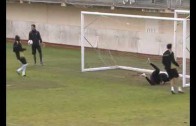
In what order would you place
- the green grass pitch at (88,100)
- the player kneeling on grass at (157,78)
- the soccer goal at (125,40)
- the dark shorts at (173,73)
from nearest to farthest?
1. the green grass pitch at (88,100)
2. the dark shorts at (173,73)
3. the player kneeling on grass at (157,78)
4. the soccer goal at (125,40)

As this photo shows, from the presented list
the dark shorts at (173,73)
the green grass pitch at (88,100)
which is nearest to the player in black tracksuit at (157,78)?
the green grass pitch at (88,100)

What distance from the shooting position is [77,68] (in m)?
25.5

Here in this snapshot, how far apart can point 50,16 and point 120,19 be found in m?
7.48

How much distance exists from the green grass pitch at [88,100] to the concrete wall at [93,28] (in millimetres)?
5851

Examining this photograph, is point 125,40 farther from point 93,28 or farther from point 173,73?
point 173,73

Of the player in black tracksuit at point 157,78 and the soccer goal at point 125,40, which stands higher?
the soccer goal at point 125,40

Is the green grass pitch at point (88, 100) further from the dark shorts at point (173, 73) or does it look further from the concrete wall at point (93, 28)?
the concrete wall at point (93, 28)

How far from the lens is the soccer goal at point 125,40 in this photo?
2778cm

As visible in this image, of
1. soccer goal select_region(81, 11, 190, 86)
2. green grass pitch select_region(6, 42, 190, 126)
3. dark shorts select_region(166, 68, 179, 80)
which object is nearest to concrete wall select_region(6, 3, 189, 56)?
soccer goal select_region(81, 11, 190, 86)

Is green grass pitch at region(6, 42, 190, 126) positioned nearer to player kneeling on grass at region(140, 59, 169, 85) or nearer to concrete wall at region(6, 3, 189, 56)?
player kneeling on grass at region(140, 59, 169, 85)

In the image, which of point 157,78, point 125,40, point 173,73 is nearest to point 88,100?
point 173,73

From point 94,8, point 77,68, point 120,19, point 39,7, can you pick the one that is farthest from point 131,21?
point 39,7

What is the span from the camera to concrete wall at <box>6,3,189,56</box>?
29.5 metres
